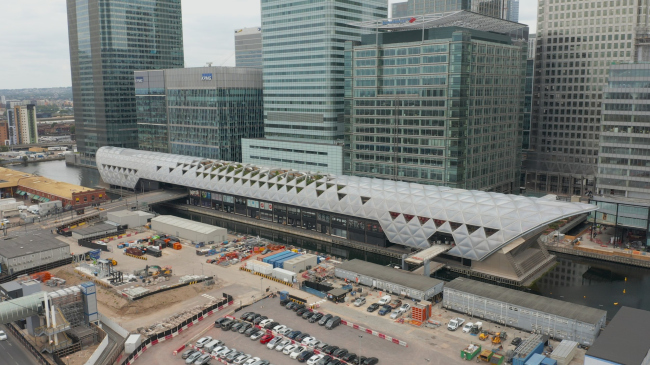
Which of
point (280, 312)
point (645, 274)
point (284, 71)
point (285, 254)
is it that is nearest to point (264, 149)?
point (284, 71)

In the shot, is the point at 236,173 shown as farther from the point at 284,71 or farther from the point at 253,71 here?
the point at 253,71

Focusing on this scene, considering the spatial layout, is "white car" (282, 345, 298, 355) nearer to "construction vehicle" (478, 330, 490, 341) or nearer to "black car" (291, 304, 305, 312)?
"black car" (291, 304, 305, 312)

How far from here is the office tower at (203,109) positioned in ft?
533

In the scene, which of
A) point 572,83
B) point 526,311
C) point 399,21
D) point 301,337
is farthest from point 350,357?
point 572,83

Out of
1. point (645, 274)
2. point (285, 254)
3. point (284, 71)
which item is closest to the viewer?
point (645, 274)

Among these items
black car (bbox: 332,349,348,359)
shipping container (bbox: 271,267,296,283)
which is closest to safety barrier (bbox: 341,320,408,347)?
black car (bbox: 332,349,348,359)

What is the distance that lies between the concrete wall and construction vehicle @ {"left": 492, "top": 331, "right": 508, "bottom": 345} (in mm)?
3852

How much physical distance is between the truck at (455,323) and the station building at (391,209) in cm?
2091

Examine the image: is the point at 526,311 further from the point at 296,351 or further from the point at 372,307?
the point at 296,351

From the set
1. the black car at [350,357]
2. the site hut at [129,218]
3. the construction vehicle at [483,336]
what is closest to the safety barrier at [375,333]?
the black car at [350,357]

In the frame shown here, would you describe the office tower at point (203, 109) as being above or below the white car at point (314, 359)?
above

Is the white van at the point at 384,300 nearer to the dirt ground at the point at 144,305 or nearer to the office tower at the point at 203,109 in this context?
the dirt ground at the point at 144,305

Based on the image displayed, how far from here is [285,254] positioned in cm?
9419

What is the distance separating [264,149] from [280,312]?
3496 inches
